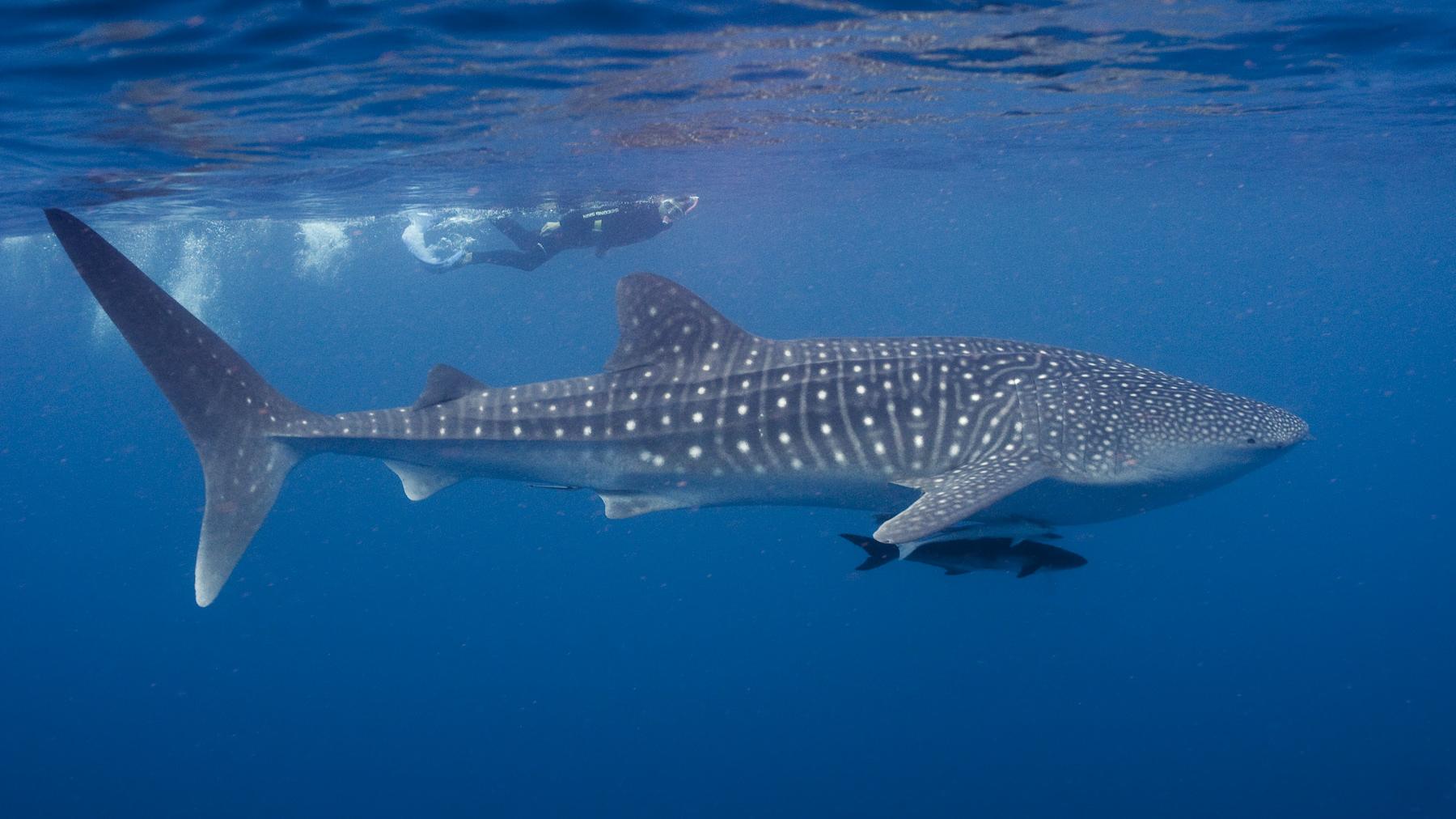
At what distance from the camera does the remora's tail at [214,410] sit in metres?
6.17

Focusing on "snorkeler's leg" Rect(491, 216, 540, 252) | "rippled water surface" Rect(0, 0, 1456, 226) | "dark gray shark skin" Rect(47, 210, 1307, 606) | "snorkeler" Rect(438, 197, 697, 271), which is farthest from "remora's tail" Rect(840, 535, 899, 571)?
"snorkeler's leg" Rect(491, 216, 540, 252)

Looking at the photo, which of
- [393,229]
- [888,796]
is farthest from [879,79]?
[393,229]

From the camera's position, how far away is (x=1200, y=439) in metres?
6.36

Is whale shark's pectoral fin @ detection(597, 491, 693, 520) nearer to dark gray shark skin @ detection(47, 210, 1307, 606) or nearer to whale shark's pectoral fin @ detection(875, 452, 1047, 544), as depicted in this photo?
dark gray shark skin @ detection(47, 210, 1307, 606)

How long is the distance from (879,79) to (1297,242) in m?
80.4

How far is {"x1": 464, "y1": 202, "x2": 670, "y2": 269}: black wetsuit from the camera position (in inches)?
937

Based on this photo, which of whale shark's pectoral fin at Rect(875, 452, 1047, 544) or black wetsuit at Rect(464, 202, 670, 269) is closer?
whale shark's pectoral fin at Rect(875, 452, 1047, 544)

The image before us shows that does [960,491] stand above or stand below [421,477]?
above

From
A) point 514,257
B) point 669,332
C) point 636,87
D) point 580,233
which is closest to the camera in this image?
point 669,332

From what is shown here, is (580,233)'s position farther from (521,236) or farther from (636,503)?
(636,503)

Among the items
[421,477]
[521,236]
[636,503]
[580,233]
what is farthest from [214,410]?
[580,233]

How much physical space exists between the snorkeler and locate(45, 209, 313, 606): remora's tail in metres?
16.5

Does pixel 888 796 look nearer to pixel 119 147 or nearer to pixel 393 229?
pixel 119 147

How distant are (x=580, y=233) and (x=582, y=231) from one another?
13cm
